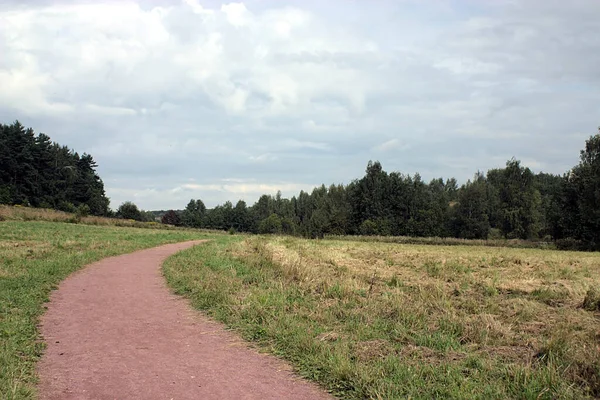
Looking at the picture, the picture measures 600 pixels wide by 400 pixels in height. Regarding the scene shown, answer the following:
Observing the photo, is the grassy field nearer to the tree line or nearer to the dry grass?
the dry grass

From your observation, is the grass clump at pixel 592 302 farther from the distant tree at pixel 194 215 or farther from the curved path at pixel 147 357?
the distant tree at pixel 194 215

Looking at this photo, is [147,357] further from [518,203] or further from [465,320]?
[518,203]

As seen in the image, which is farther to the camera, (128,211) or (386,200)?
(128,211)

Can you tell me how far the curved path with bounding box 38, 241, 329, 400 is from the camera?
513 centimetres

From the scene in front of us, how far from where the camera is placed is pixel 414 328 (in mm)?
7527

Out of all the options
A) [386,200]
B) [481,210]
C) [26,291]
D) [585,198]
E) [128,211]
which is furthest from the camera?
[128,211]

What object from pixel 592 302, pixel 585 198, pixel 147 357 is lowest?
pixel 147 357

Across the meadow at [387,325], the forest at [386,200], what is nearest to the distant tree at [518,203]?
the forest at [386,200]

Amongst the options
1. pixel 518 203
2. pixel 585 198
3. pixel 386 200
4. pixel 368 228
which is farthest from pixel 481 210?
pixel 585 198

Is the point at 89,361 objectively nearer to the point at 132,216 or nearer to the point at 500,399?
the point at 500,399

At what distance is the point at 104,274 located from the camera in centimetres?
1390

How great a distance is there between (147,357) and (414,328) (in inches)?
179

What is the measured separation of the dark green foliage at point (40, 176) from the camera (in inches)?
3123

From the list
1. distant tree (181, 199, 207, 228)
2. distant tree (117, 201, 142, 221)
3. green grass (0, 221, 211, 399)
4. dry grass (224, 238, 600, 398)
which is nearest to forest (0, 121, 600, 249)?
distant tree (117, 201, 142, 221)
